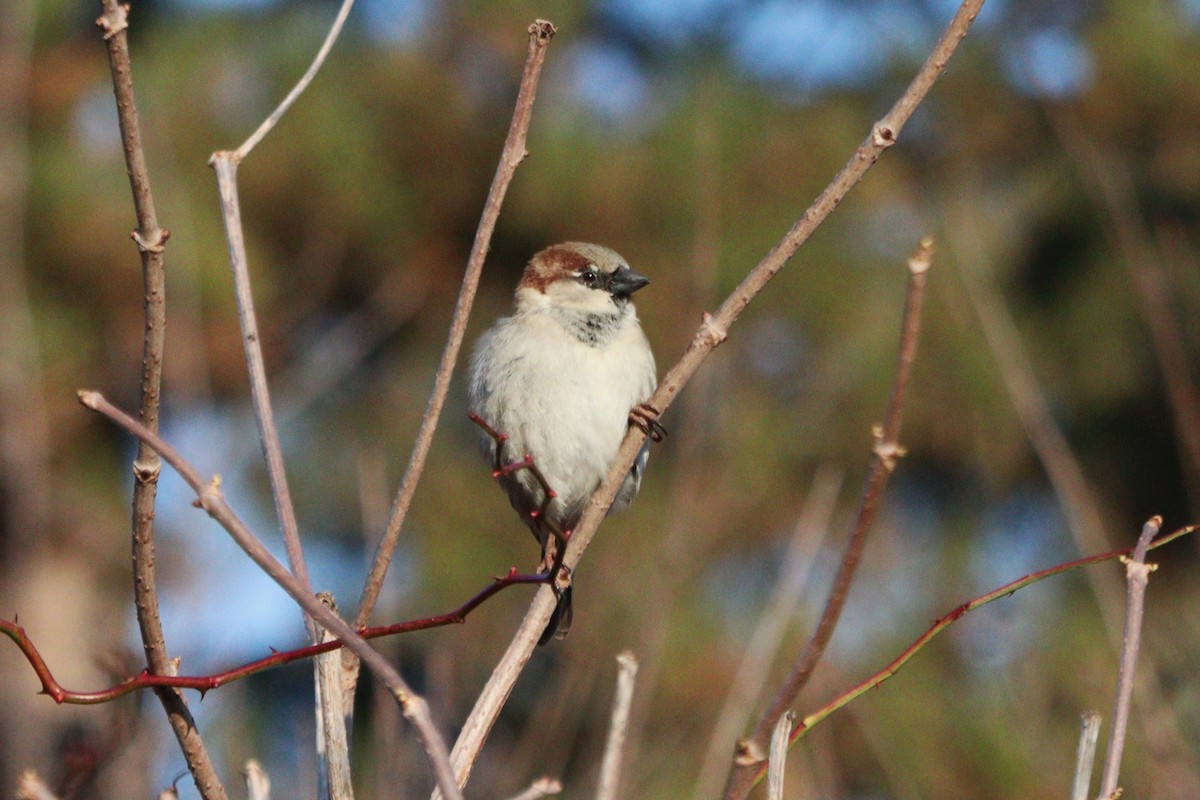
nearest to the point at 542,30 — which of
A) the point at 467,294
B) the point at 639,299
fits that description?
the point at 467,294

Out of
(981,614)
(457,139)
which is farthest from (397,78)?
(981,614)

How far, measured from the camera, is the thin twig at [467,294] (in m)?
1.29

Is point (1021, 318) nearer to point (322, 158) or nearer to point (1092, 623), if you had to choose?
point (1092, 623)

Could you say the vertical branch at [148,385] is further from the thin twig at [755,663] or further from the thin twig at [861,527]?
the thin twig at [755,663]

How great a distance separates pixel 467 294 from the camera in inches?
51.8

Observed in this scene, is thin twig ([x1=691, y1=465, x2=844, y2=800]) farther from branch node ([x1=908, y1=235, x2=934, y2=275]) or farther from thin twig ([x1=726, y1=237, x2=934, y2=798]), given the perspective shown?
branch node ([x1=908, y1=235, x2=934, y2=275])

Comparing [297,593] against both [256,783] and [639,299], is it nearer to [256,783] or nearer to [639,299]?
[256,783]

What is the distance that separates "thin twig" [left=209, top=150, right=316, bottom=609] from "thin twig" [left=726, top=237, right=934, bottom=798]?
52 cm

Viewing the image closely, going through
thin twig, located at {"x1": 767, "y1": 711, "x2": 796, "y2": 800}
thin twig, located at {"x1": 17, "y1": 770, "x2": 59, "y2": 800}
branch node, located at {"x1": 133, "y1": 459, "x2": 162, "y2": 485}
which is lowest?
thin twig, located at {"x1": 767, "y1": 711, "x2": 796, "y2": 800}

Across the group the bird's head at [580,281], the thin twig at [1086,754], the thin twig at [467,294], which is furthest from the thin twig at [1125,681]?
the bird's head at [580,281]

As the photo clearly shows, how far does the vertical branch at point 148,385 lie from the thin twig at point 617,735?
1.10 feet

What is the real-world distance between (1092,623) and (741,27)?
3351 mm

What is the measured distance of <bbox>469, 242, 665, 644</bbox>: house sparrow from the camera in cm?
241

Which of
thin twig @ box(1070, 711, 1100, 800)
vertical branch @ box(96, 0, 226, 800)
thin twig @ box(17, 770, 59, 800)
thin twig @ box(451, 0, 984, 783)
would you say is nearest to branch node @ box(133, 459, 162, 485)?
vertical branch @ box(96, 0, 226, 800)
